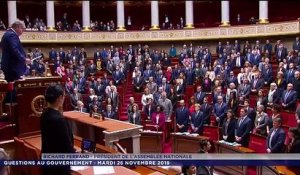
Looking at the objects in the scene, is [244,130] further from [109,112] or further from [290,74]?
[109,112]

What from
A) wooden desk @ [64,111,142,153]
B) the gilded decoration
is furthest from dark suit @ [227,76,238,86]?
the gilded decoration

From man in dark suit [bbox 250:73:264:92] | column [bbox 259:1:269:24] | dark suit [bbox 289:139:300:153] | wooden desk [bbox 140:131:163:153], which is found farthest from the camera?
column [bbox 259:1:269:24]

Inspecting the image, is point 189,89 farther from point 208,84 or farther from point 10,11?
point 10,11

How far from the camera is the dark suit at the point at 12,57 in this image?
4.50 metres

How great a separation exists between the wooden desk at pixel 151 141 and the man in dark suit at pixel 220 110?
5.14ft

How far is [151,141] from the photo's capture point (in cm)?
967

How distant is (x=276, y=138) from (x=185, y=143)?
2.62 meters

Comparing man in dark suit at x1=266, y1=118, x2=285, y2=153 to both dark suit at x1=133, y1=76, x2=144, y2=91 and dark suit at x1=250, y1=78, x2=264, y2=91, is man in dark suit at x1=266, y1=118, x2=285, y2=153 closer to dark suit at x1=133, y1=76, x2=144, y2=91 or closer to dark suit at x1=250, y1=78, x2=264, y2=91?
dark suit at x1=250, y1=78, x2=264, y2=91

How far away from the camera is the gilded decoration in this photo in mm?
19562

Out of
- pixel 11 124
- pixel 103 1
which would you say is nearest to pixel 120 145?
pixel 11 124

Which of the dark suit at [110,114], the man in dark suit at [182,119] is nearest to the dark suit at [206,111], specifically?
the man in dark suit at [182,119]

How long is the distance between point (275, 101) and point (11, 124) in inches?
280

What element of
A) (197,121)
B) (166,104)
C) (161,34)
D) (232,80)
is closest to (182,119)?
(197,121)

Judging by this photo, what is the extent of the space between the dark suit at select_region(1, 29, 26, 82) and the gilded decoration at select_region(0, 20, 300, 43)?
15988 mm
